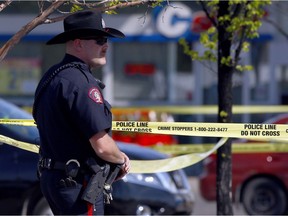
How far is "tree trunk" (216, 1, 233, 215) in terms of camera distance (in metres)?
7.14

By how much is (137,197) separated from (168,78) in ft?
29.9

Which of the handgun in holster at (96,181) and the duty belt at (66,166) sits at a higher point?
the duty belt at (66,166)

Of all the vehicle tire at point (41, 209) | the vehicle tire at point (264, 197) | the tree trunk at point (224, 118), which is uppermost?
the tree trunk at point (224, 118)

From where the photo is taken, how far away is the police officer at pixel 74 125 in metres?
4.34

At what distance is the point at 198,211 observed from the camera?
11.0 metres

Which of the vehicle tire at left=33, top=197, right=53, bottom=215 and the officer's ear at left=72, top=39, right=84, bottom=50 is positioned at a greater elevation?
the officer's ear at left=72, top=39, right=84, bottom=50

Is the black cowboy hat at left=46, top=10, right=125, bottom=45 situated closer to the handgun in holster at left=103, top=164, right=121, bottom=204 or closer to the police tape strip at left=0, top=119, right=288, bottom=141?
the handgun in holster at left=103, top=164, right=121, bottom=204

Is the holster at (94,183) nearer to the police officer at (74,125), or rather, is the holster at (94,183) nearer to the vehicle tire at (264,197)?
the police officer at (74,125)

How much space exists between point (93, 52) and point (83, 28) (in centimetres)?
15

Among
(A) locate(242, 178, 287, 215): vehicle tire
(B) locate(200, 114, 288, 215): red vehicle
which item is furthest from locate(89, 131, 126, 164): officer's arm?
(A) locate(242, 178, 287, 215): vehicle tire

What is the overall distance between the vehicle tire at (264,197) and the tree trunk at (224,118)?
12.4 feet

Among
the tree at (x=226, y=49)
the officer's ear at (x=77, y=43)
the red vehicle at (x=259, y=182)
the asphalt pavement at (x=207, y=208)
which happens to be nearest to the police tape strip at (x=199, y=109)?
the asphalt pavement at (x=207, y=208)

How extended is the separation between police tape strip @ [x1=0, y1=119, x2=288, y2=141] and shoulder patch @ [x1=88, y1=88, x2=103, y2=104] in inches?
77.8

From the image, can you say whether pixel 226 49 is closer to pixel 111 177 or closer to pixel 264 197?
pixel 111 177
